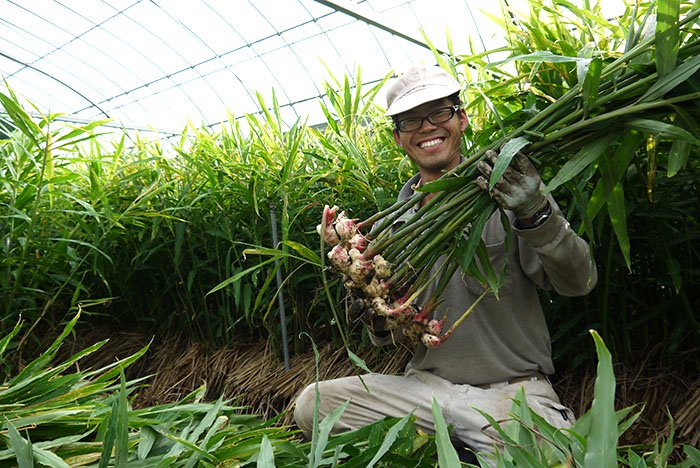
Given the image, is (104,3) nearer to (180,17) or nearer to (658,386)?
(180,17)

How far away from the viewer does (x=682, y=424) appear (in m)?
1.11

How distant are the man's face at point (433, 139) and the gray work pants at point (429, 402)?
425 mm

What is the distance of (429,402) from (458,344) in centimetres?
13

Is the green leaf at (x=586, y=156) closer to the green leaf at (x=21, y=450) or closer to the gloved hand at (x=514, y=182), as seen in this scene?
the gloved hand at (x=514, y=182)

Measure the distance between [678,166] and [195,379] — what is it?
1.35 m

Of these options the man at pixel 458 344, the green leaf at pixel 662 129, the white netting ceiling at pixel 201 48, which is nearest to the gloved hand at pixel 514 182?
the green leaf at pixel 662 129

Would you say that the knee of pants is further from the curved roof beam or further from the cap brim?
the curved roof beam

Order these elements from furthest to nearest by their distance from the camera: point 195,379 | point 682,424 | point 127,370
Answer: point 127,370, point 195,379, point 682,424

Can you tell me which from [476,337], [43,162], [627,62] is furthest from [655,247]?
[43,162]

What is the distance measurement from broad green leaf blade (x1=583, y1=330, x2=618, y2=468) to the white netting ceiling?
18.3ft

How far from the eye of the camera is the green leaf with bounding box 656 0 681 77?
658mm

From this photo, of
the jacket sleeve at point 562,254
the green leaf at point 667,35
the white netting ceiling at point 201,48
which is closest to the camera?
the green leaf at point 667,35

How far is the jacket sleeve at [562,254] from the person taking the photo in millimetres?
976

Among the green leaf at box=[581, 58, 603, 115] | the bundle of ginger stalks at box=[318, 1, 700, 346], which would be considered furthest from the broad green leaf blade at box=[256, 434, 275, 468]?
the green leaf at box=[581, 58, 603, 115]
